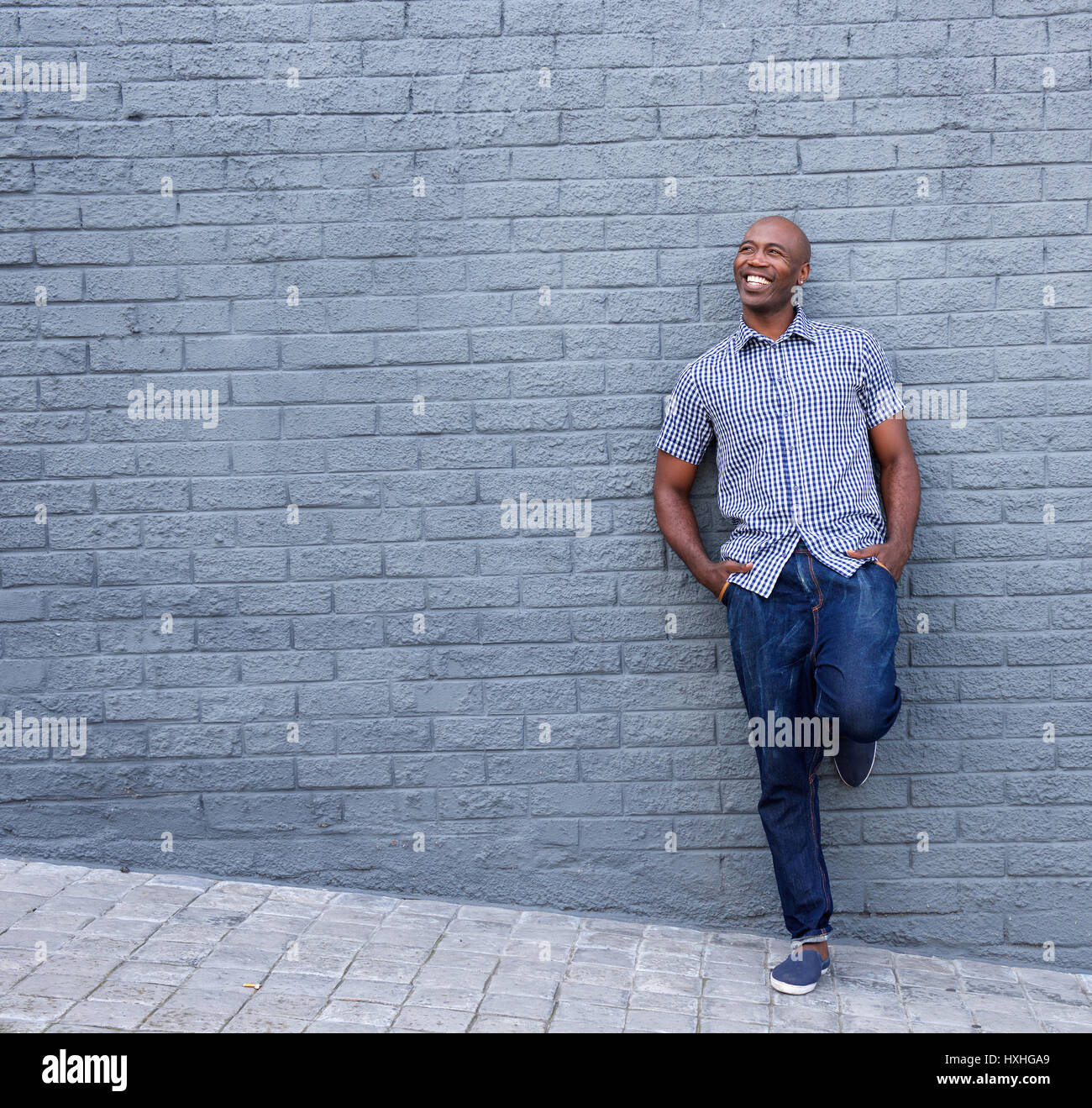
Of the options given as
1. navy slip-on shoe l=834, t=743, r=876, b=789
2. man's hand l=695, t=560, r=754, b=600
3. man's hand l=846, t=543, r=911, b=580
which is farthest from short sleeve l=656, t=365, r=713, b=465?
navy slip-on shoe l=834, t=743, r=876, b=789

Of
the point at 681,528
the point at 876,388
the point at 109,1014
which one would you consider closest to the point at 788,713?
the point at 681,528

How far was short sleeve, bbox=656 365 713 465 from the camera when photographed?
12.4 ft

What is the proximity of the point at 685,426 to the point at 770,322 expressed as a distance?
1.45 ft

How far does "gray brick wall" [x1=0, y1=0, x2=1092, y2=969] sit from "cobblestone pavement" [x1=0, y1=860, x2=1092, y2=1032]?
0.52 feet

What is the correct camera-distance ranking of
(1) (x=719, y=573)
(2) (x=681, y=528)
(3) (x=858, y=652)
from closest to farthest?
(3) (x=858, y=652), (1) (x=719, y=573), (2) (x=681, y=528)

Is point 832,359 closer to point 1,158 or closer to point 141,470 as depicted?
point 141,470

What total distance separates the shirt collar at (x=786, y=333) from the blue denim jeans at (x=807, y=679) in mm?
699

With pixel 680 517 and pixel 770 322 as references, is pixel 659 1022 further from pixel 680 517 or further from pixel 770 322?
pixel 770 322

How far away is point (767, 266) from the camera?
3.61 metres

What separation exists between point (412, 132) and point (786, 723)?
238cm

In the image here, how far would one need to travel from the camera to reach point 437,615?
13.1 ft

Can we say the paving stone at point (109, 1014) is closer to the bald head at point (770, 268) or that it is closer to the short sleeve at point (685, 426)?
the short sleeve at point (685, 426)

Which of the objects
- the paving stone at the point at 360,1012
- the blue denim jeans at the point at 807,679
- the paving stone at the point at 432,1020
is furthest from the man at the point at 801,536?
the paving stone at the point at 360,1012

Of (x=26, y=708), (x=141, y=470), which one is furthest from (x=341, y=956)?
(x=141, y=470)
